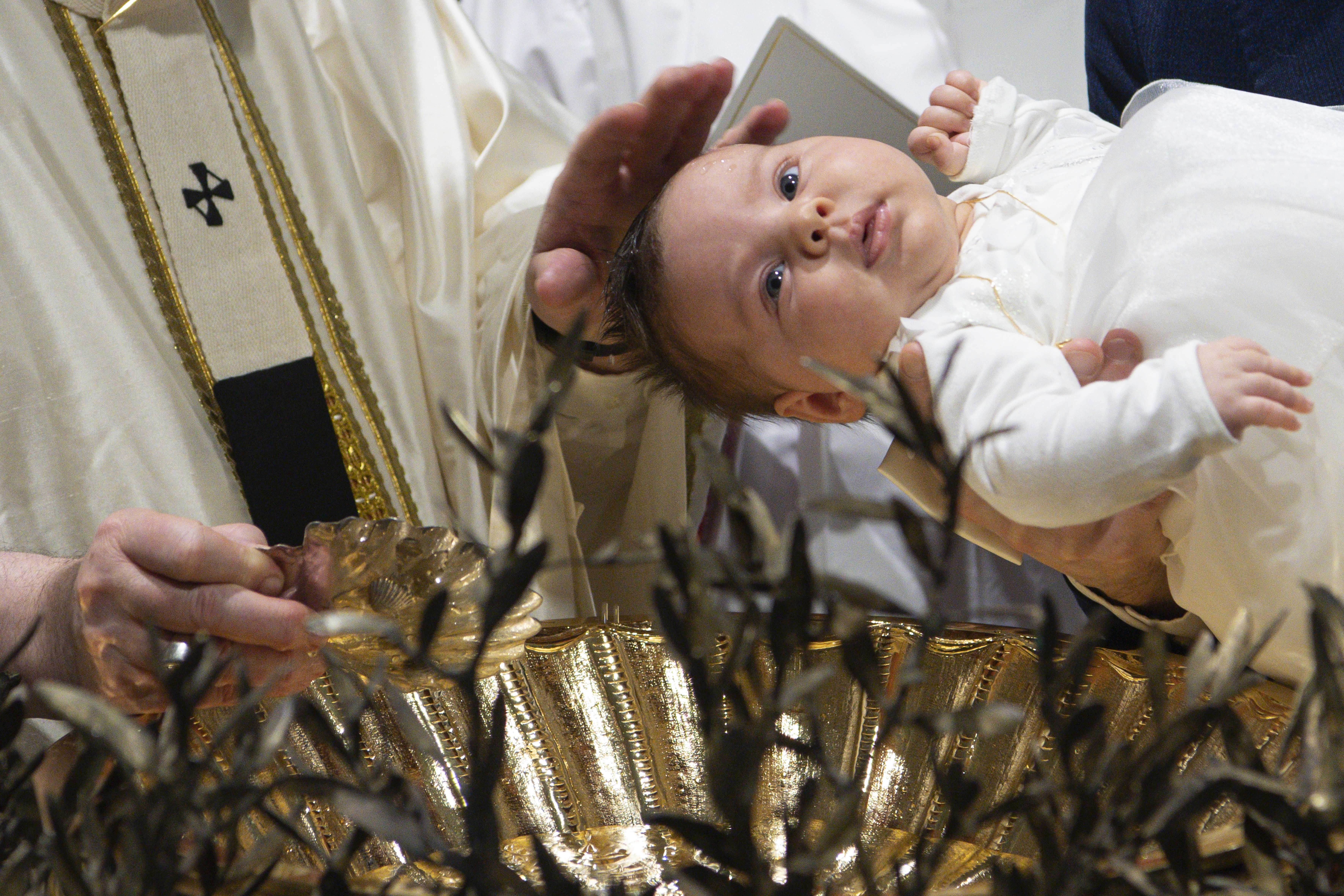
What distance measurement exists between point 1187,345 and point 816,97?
3.19 ft

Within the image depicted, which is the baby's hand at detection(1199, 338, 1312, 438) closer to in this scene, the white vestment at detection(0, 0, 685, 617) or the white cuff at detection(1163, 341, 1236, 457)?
the white cuff at detection(1163, 341, 1236, 457)

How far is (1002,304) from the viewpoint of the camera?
34.4 inches

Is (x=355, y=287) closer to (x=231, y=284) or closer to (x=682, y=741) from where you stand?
(x=231, y=284)

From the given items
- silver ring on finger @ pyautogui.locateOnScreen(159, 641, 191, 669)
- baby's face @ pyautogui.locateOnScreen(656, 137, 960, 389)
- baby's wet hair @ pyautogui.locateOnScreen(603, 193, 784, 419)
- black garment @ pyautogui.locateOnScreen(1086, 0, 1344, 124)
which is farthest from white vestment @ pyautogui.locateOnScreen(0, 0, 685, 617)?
black garment @ pyautogui.locateOnScreen(1086, 0, 1344, 124)

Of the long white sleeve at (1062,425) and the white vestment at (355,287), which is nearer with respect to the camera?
the long white sleeve at (1062,425)

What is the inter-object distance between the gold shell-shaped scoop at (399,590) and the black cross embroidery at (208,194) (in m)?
0.68

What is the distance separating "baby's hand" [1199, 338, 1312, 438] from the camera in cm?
58

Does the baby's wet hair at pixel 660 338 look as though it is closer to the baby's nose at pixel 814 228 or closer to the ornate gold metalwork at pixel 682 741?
the baby's nose at pixel 814 228

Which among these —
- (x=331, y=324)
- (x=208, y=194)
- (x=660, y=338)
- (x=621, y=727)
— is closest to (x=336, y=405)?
(x=331, y=324)

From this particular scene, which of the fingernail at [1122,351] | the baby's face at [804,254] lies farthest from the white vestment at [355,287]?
the fingernail at [1122,351]

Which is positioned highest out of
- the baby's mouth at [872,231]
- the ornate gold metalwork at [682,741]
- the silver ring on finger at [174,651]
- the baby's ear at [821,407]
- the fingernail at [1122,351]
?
the baby's mouth at [872,231]

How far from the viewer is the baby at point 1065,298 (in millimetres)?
679

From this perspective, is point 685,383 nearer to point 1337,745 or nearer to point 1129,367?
point 1129,367

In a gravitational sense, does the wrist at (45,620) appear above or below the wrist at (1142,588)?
above
